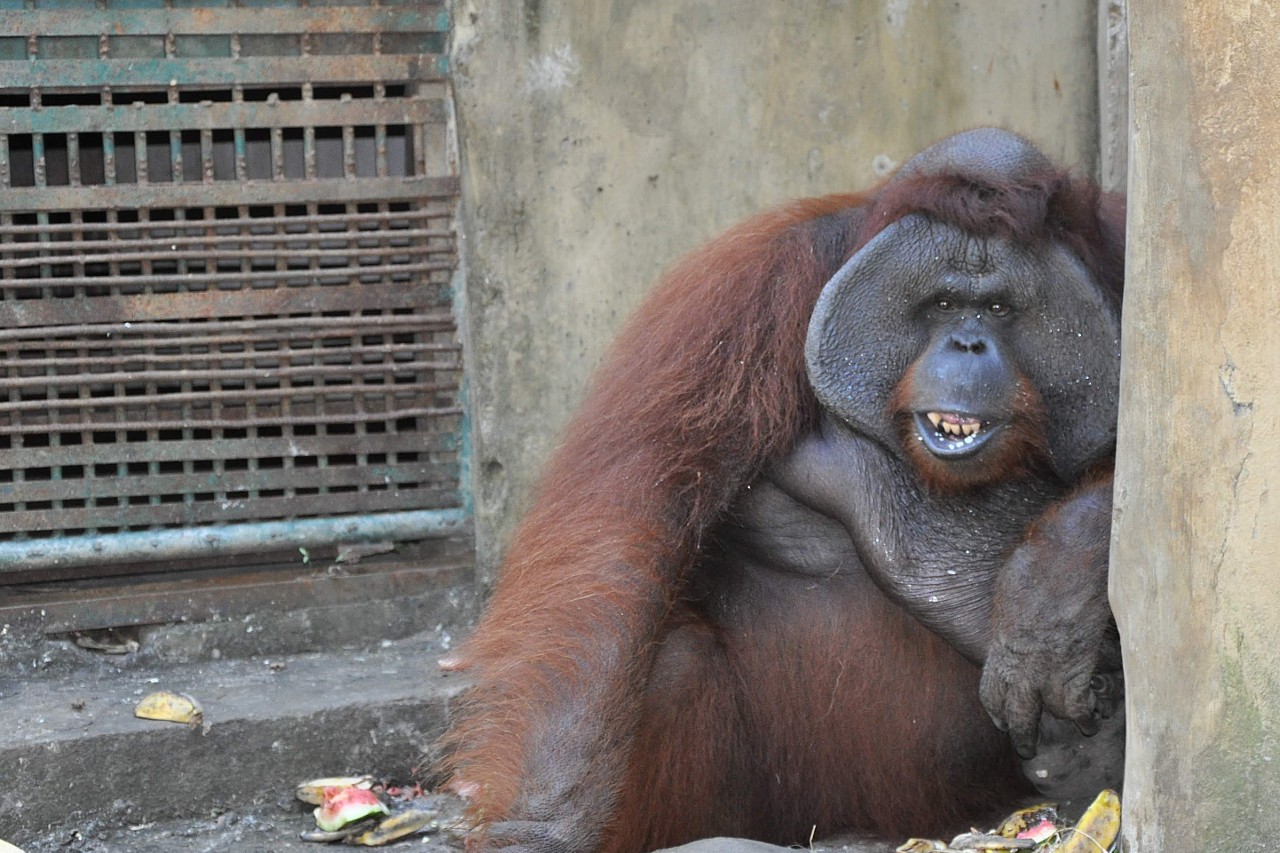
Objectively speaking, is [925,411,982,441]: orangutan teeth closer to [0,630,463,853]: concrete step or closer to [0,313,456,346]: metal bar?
[0,630,463,853]: concrete step

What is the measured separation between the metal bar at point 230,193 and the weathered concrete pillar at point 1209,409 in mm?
2318

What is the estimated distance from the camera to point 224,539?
4.23 meters

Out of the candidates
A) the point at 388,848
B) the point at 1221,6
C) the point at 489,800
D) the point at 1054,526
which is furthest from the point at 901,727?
the point at 1221,6

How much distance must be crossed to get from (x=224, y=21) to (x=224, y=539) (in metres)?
1.26

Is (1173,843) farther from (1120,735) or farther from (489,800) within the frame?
(489,800)

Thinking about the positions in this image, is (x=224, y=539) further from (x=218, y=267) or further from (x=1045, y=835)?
(x=1045, y=835)

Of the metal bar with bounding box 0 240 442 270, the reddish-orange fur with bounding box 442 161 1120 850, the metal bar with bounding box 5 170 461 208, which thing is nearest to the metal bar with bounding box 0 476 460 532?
the metal bar with bounding box 0 240 442 270

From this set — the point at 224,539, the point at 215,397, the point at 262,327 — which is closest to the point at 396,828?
the point at 224,539

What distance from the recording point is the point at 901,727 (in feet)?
→ 10.6

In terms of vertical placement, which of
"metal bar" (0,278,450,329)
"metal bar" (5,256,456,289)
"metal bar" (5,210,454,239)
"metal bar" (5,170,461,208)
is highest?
"metal bar" (5,170,461,208)

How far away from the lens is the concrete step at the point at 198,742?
375 centimetres

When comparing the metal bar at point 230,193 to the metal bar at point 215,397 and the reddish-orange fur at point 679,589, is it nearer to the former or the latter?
the metal bar at point 215,397

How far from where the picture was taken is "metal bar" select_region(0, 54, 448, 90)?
4.05 m

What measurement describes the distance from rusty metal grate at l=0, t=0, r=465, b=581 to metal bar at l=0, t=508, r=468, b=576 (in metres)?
0.03
